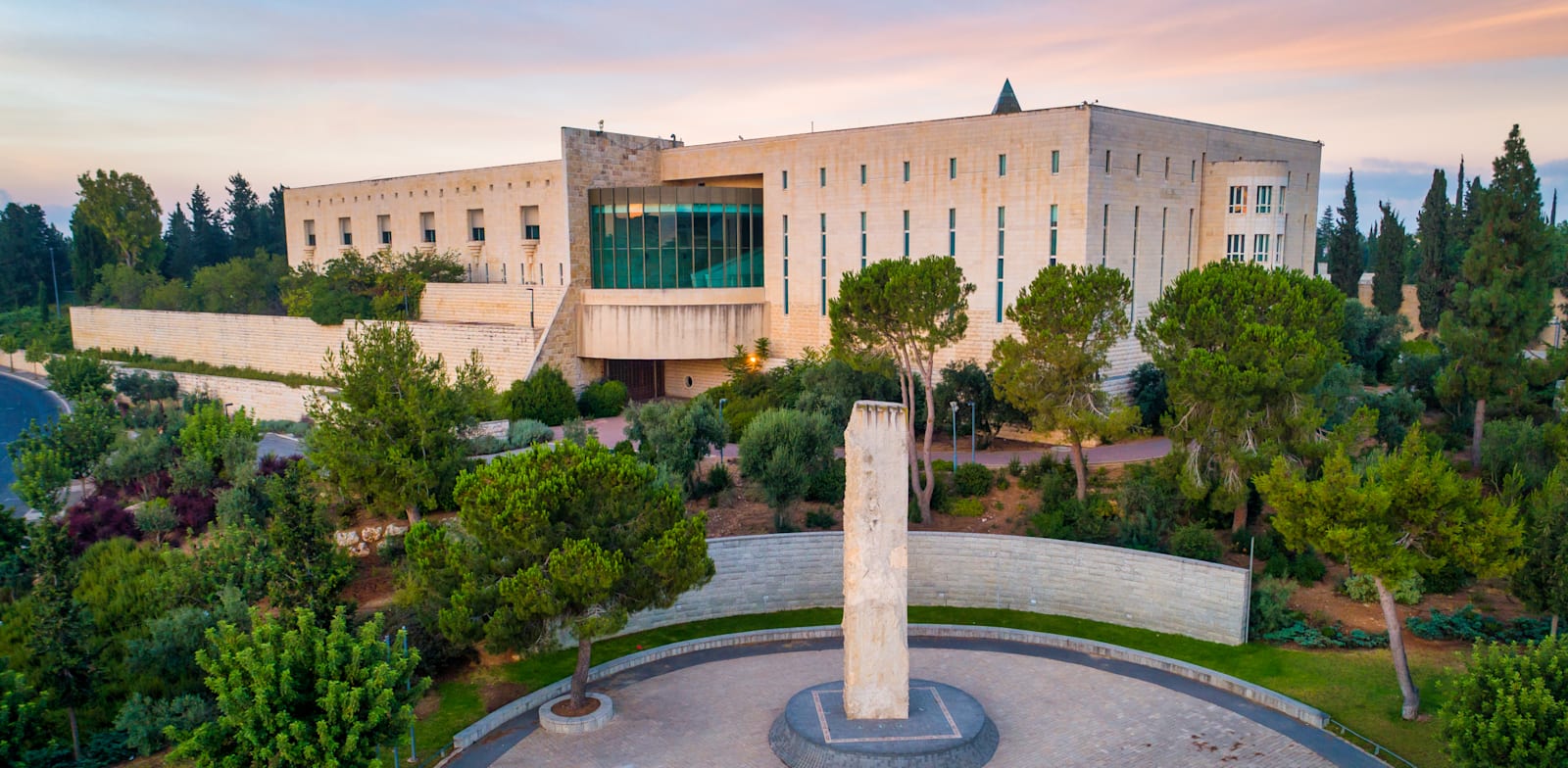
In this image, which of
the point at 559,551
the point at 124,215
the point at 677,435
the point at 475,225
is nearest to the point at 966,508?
the point at 677,435

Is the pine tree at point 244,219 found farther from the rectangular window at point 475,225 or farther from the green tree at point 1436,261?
the green tree at point 1436,261

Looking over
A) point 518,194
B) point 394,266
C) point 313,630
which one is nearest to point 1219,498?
point 313,630

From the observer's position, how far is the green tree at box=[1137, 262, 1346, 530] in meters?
23.8

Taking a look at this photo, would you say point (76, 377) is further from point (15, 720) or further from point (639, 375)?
point (15, 720)

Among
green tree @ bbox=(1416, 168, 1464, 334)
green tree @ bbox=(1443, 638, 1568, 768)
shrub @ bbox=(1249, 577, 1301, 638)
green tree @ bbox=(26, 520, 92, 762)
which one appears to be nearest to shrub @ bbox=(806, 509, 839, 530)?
shrub @ bbox=(1249, 577, 1301, 638)

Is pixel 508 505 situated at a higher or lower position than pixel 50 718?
higher

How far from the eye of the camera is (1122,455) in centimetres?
3216

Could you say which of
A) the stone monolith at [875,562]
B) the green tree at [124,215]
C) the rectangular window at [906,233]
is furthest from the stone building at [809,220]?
the green tree at [124,215]

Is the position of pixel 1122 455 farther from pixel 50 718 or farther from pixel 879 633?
pixel 50 718

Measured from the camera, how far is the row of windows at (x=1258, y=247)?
39.8 metres

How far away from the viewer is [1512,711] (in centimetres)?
1301

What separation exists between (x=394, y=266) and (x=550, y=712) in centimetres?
3861

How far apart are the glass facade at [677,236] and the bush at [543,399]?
5.67 metres

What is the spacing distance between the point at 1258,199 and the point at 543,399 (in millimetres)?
29525
